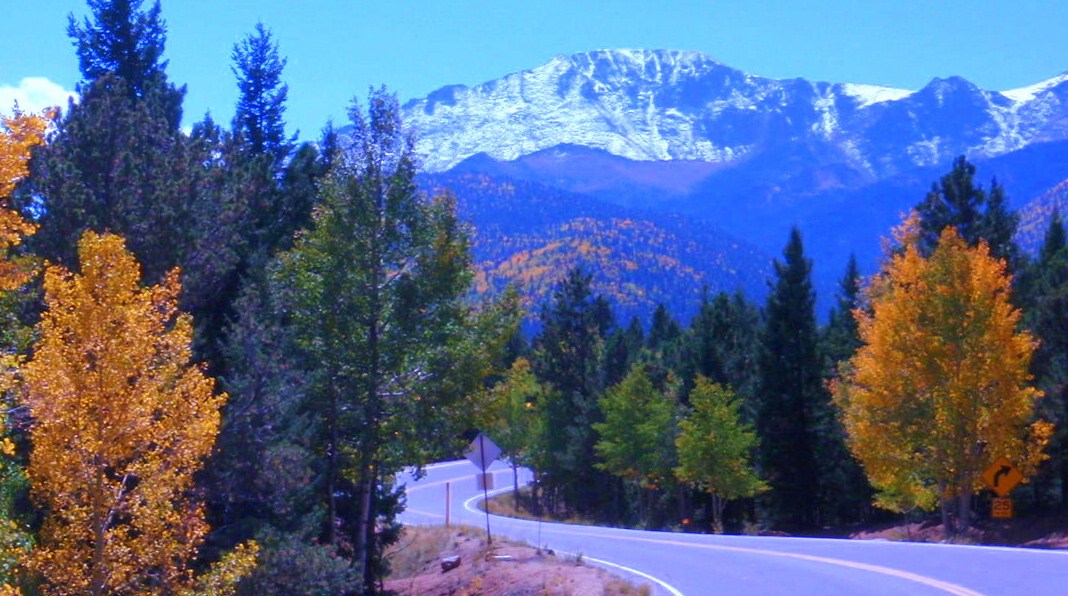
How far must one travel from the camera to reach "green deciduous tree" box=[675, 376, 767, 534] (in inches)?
1678

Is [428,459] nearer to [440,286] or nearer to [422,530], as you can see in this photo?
[440,286]

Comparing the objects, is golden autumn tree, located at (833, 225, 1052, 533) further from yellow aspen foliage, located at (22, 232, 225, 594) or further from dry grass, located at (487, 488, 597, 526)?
dry grass, located at (487, 488, 597, 526)

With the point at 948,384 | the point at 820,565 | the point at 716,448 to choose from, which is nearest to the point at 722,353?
the point at 716,448

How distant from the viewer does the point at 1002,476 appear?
29656 mm

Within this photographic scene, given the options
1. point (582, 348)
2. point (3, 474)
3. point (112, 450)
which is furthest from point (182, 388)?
point (582, 348)

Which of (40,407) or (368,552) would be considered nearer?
(40,407)

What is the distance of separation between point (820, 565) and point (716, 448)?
2201 cm

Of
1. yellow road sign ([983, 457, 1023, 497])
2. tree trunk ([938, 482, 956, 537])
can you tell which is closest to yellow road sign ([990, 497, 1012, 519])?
yellow road sign ([983, 457, 1023, 497])

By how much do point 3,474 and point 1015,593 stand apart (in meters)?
12.7

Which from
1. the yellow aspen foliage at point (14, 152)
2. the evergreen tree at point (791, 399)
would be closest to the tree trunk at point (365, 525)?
the yellow aspen foliage at point (14, 152)

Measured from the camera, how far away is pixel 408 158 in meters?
23.9

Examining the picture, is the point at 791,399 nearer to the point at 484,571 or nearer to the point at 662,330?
the point at 484,571

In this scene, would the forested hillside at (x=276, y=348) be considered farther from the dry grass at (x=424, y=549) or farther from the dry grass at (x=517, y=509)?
the dry grass at (x=517, y=509)

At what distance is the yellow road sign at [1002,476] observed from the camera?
96.5 ft
